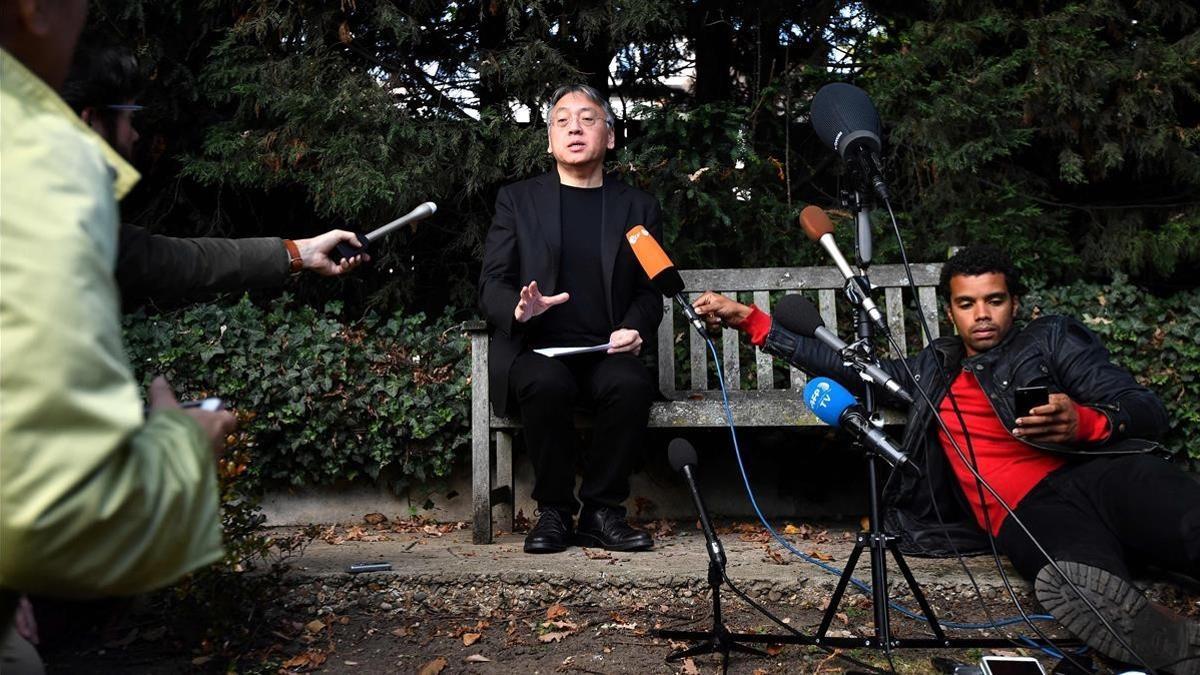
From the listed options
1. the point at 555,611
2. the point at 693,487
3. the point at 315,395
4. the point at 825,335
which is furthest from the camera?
Answer: the point at 315,395

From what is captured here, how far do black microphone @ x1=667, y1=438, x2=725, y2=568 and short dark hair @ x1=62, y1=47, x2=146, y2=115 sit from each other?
1632 mm

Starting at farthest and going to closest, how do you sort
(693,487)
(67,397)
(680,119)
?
(680,119)
(693,487)
(67,397)

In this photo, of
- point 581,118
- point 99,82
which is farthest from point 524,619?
point 99,82

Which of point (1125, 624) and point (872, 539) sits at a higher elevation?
point (872, 539)

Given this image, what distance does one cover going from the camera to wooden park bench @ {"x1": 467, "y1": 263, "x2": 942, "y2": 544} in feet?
14.8

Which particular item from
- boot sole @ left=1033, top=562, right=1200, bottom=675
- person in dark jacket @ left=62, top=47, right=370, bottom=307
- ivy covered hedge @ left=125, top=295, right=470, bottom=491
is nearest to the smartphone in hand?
boot sole @ left=1033, top=562, right=1200, bottom=675

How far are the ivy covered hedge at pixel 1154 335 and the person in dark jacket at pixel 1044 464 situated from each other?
76cm

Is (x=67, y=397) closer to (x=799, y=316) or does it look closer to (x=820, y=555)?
(x=799, y=316)

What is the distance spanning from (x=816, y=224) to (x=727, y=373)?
6.92 feet

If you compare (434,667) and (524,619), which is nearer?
(434,667)

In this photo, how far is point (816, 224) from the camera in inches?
120

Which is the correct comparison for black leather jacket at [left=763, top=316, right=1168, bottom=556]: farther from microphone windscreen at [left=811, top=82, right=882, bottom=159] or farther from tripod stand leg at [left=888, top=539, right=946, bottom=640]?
microphone windscreen at [left=811, top=82, right=882, bottom=159]

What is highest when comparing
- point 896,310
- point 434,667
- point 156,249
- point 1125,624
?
point 156,249

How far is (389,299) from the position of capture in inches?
250
